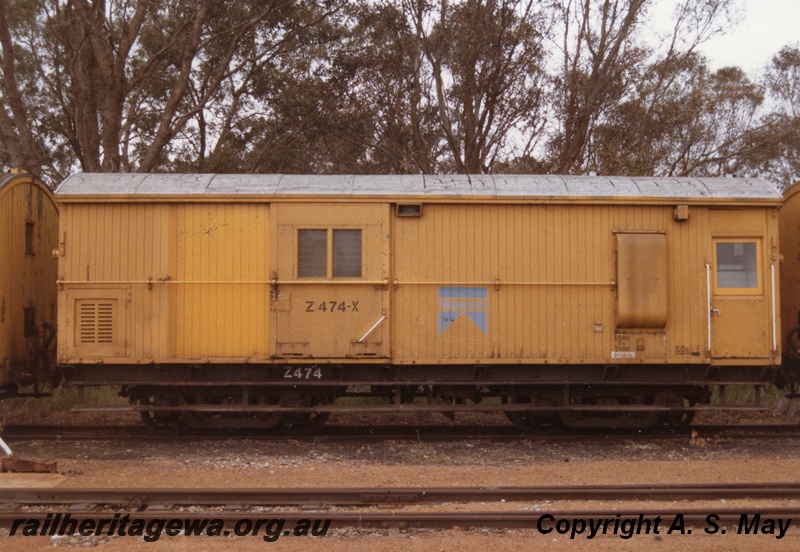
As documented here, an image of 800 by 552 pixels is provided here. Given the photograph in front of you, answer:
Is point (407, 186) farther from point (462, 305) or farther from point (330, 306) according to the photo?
point (330, 306)

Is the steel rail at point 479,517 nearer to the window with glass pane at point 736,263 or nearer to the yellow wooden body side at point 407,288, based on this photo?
the yellow wooden body side at point 407,288

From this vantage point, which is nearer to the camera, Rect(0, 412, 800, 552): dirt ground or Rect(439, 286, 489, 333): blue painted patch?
Rect(0, 412, 800, 552): dirt ground

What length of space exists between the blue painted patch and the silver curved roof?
4.26 feet

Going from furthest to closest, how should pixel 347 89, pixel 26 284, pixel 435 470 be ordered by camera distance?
1. pixel 347 89
2. pixel 26 284
3. pixel 435 470

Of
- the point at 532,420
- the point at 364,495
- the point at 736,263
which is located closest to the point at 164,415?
the point at 364,495

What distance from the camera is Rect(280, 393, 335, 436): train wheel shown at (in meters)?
9.67

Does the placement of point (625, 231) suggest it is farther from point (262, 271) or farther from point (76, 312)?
point (76, 312)

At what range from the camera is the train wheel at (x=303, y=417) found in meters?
9.67

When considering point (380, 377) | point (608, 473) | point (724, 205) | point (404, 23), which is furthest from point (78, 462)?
point (404, 23)

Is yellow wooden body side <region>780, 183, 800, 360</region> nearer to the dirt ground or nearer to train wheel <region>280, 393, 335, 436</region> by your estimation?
the dirt ground

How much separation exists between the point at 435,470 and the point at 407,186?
373cm


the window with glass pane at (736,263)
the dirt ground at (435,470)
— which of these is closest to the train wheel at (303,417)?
the dirt ground at (435,470)

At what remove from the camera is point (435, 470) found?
27.0 feet

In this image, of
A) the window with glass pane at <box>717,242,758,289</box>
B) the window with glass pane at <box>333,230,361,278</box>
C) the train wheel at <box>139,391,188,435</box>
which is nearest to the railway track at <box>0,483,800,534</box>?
the train wheel at <box>139,391,188,435</box>
